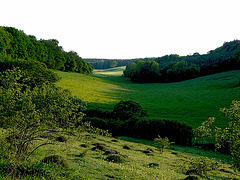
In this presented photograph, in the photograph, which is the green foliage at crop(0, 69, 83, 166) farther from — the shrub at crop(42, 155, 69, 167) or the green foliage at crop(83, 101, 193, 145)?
the green foliage at crop(83, 101, 193, 145)

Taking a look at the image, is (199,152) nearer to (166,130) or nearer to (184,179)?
(166,130)

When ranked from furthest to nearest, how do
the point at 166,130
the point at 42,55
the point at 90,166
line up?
the point at 42,55 < the point at 166,130 < the point at 90,166

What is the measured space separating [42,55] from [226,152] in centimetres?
9445

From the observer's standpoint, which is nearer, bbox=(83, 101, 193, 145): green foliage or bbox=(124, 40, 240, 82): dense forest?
bbox=(83, 101, 193, 145): green foliage

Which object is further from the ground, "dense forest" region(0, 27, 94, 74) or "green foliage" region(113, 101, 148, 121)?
"dense forest" region(0, 27, 94, 74)

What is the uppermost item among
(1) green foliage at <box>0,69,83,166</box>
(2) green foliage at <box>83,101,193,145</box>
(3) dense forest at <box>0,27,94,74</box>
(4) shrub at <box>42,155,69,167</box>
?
(3) dense forest at <box>0,27,94,74</box>

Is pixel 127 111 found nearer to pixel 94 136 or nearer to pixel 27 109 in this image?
pixel 94 136

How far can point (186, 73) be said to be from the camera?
431ft

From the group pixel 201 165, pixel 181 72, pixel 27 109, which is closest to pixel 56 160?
pixel 27 109

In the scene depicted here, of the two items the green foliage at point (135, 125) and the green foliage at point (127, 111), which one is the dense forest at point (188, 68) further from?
the green foliage at point (135, 125)

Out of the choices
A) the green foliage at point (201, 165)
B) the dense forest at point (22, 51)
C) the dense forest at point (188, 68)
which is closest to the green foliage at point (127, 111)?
the green foliage at point (201, 165)

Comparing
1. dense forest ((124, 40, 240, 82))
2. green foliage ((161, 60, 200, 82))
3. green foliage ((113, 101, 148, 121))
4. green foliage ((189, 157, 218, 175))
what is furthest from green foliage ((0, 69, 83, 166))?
green foliage ((161, 60, 200, 82))

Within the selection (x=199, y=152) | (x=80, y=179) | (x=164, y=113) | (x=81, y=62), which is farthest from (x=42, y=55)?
(x=80, y=179)

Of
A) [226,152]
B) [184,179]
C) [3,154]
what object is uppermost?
[3,154]
